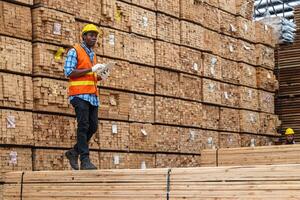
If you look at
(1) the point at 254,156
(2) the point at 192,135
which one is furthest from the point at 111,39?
(1) the point at 254,156

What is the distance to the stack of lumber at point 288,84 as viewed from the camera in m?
14.7

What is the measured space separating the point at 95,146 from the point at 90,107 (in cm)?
208

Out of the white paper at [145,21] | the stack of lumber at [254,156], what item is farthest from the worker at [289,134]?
the white paper at [145,21]

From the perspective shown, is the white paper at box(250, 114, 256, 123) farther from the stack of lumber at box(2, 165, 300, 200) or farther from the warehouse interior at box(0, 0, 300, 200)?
the stack of lumber at box(2, 165, 300, 200)

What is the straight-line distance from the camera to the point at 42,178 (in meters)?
6.84

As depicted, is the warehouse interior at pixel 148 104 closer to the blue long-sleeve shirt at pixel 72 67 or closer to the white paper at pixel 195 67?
the white paper at pixel 195 67

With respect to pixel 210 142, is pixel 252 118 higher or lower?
higher

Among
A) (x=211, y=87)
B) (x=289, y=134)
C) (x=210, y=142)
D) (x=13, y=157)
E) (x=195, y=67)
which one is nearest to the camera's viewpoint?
(x=13, y=157)

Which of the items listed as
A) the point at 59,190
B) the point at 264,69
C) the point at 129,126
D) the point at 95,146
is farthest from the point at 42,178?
the point at 264,69

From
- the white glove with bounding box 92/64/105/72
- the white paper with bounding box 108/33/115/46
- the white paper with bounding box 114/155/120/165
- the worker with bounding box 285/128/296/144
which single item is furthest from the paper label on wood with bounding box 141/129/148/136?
the worker with bounding box 285/128/296/144

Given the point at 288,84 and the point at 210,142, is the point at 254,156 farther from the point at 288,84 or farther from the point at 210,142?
the point at 288,84

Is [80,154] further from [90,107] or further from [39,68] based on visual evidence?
[39,68]

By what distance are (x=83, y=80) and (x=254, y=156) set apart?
325cm

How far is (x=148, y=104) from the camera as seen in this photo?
1019 centimetres
